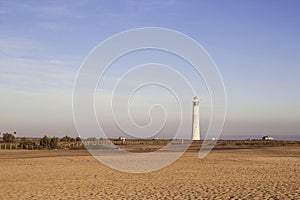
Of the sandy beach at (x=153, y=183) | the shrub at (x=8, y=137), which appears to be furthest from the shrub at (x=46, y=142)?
the sandy beach at (x=153, y=183)

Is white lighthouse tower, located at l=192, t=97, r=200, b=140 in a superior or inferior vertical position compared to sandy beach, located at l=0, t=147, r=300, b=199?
superior

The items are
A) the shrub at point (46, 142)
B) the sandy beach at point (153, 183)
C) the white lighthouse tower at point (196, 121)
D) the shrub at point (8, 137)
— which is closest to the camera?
the sandy beach at point (153, 183)

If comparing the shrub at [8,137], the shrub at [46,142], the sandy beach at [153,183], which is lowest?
the sandy beach at [153,183]

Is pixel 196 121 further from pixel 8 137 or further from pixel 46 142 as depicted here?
pixel 8 137

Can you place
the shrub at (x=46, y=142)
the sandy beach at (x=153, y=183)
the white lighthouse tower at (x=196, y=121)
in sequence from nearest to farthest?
the sandy beach at (x=153, y=183)
the shrub at (x=46, y=142)
the white lighthouse tower at (x=196, y=121)

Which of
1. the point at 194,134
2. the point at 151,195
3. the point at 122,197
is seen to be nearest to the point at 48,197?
the point at 122,197

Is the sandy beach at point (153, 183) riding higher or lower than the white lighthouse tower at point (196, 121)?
lower

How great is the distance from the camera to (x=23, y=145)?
64.9 m

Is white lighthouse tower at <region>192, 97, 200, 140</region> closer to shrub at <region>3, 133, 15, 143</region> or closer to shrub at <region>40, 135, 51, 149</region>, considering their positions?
shrub at <region>40, 135, 51, 149</region>

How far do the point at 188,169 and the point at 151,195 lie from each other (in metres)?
10.6

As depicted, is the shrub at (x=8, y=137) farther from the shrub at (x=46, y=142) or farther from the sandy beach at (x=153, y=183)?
the sandy beach at (x=153, y=183)

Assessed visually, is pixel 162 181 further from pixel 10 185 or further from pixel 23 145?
pixel 23 145

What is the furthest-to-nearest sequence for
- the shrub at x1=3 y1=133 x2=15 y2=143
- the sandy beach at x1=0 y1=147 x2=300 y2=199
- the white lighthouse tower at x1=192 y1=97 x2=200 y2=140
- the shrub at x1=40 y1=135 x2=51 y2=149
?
the shrub at x1=3 y1=133 x2=15 y2=143 < the white lighthouse tower at x1=192 y1=97 x2=200 y2=140 < the shrub at x1=40 y1=135 x2=51 y2=149 < the sandy beach at x1=0 y1=147 x2=300 y2=199

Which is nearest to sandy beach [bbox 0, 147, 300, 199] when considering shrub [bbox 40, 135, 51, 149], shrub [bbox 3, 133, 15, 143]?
shrub [bbox 40, 135, 51, 149]
